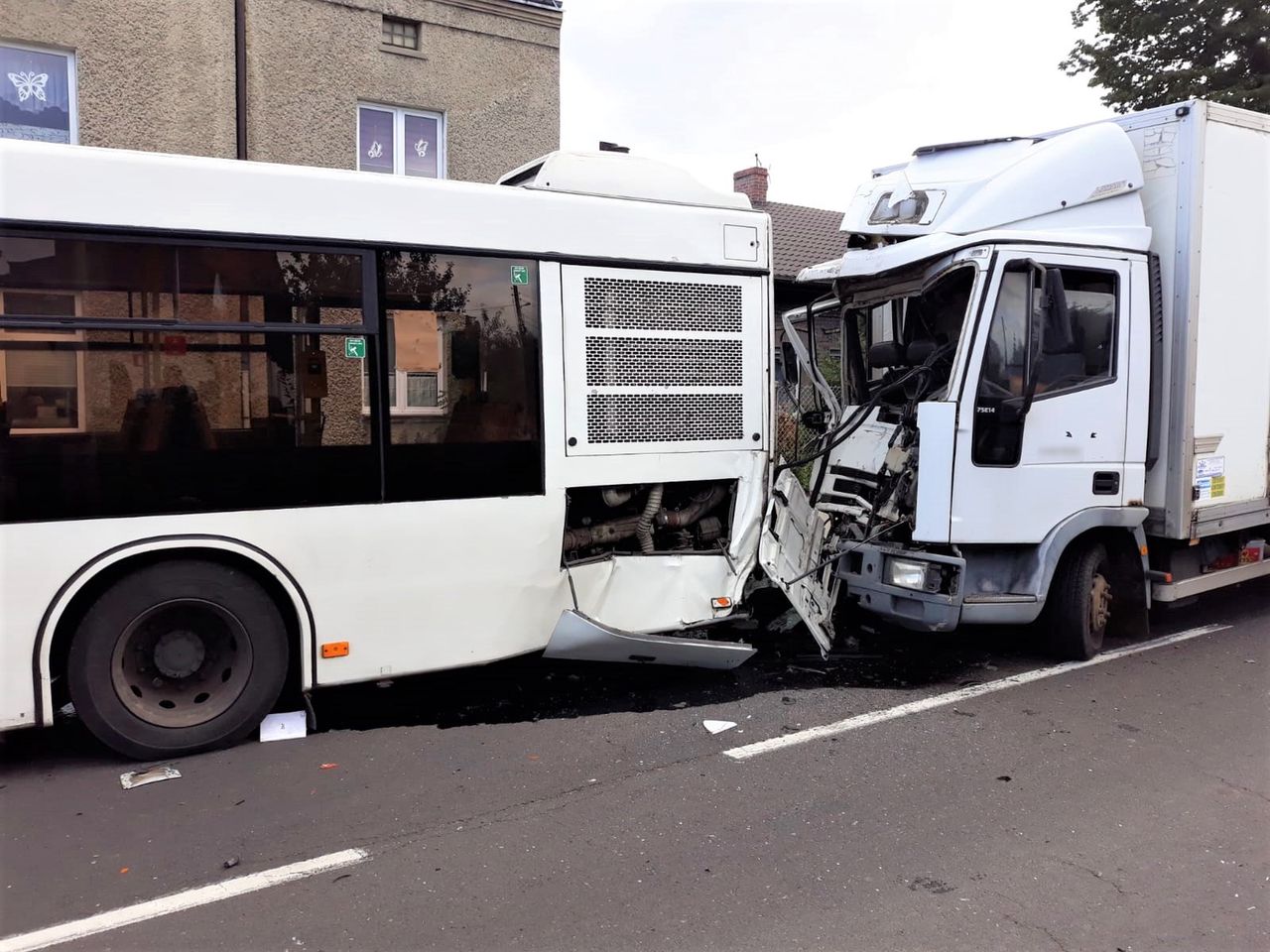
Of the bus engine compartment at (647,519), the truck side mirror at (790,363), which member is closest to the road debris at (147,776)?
the bus engine compartment at (647,519)

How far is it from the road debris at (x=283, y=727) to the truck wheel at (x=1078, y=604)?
4797mm

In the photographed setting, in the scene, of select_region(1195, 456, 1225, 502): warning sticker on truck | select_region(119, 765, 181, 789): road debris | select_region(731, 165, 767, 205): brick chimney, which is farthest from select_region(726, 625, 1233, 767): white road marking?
select_region(731, 165, 767, 205): brick chimney

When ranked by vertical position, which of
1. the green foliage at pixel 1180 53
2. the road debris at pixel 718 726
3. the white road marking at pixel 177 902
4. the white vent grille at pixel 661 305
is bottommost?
the white road marking at pixel 177 902

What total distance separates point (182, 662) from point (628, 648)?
91.6 inches

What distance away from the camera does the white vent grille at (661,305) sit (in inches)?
216

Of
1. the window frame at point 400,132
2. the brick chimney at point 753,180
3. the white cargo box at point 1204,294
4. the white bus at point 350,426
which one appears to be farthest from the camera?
the brick chimney at point 753,180

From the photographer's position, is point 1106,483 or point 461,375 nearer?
point 461,375

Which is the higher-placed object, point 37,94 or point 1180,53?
point 1180,53

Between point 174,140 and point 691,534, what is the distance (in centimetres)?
746

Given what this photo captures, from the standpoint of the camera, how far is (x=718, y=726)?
16.8ft

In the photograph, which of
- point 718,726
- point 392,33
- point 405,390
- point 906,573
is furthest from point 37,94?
point 906,573

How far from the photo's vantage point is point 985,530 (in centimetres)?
584

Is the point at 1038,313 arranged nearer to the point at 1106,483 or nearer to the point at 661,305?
the point at 1106,483

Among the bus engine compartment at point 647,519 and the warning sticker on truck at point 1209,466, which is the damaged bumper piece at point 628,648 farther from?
the warning sticker on truck at point 1209,466
